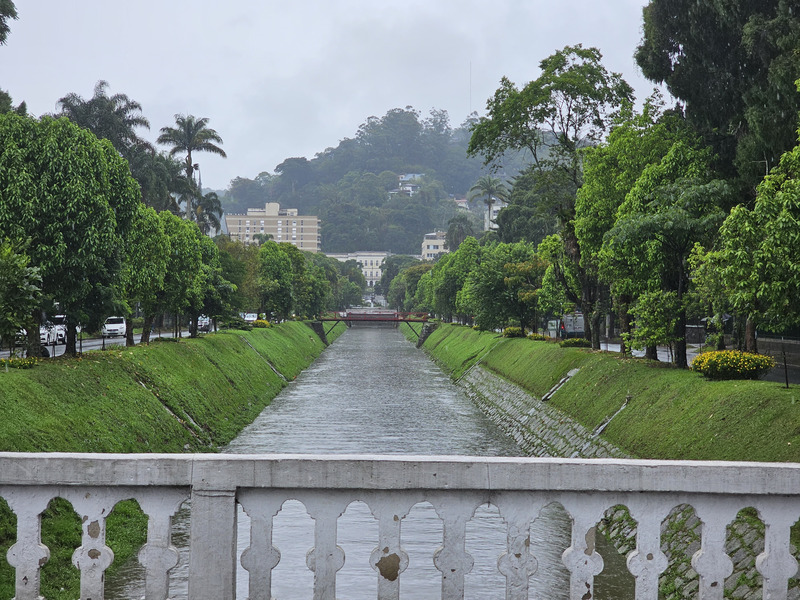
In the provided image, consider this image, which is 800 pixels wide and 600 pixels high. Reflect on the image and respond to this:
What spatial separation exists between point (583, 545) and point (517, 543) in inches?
20.6

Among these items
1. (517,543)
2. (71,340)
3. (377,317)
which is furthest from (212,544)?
(377,317)

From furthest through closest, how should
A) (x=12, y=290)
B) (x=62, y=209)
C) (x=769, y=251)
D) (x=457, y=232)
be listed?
(x=457, y=232) → (x=62, y=209) → (x=12, y=290) → (x=769, y=251)

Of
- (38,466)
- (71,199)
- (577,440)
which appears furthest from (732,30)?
(38,466)

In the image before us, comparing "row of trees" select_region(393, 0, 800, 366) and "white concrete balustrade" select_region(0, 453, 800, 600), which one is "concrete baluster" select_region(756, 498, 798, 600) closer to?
"white concrete balustrade" select_region(0, 453, 800, 600)

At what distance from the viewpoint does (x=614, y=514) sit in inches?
872

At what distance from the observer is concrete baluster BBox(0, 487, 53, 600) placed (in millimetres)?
6688

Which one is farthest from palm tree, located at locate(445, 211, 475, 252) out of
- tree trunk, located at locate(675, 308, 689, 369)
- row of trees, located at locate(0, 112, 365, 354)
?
row of trees, located at locate(0, 112, 365, 354)

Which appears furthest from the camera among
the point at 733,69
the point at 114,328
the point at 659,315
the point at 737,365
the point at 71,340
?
the point at 114,328

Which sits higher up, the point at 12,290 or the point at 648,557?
the point at 12,290

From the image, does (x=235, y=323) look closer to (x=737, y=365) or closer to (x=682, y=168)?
(x=682, y=168)

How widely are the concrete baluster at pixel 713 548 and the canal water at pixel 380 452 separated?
9.31 m

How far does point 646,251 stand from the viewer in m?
32.4

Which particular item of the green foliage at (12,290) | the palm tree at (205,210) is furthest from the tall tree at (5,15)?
the palm tree at (205,210)

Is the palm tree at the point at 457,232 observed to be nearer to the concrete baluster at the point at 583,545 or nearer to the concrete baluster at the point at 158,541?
the concrete baluster at the point at 583,545
